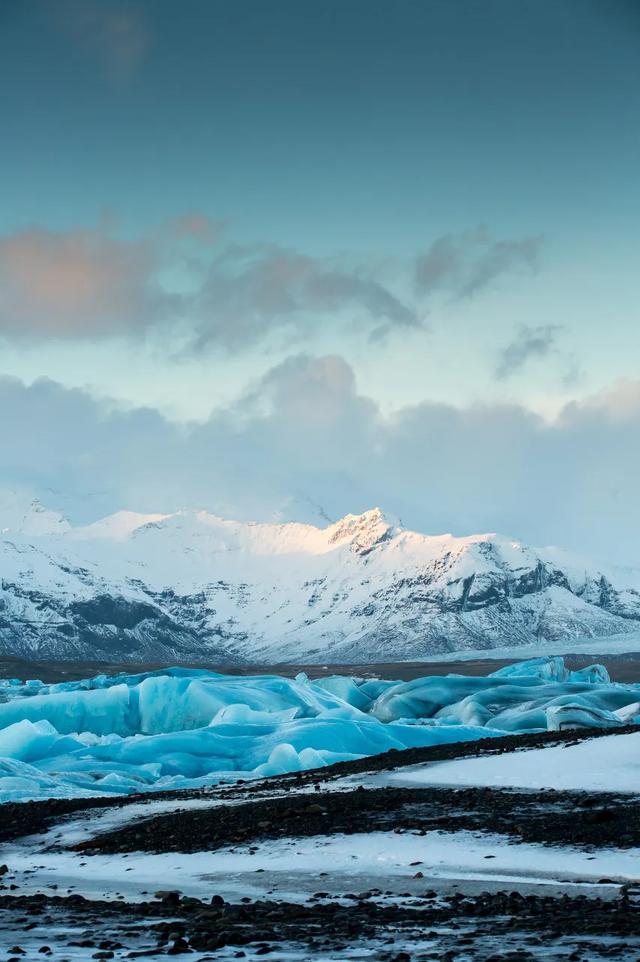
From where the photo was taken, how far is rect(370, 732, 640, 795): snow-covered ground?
20.3 meters

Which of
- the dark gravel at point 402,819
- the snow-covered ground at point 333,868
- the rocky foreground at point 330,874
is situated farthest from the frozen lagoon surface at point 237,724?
the snow-covered ground at point 333,868

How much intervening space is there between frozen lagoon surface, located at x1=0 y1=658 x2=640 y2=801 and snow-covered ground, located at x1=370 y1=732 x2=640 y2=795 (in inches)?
12.5

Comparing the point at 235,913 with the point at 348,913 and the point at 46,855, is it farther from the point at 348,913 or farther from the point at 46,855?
the point at 46,855

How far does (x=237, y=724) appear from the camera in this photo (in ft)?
126

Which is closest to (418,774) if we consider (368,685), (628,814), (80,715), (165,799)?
(165,799)

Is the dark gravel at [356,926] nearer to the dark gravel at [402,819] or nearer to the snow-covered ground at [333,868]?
the snow-covered ground at [333,868]

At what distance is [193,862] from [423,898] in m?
4.62

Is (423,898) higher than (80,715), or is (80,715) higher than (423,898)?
(80,715)

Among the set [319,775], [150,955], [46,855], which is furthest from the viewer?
[319,775]

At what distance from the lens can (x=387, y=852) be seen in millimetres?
15633

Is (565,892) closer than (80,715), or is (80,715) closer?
(565,892)

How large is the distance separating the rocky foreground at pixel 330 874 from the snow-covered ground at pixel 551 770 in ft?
0.88

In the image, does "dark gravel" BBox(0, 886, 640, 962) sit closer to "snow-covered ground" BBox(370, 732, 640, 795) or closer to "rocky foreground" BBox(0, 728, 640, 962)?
"rocky foreground" BBox(0, 728, 640, 962)

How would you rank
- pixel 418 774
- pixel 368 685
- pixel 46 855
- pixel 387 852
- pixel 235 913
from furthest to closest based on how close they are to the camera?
pixel 368 685, pixel 418 774, pixel 46 855, pixel 387 852, pixel 235 913
